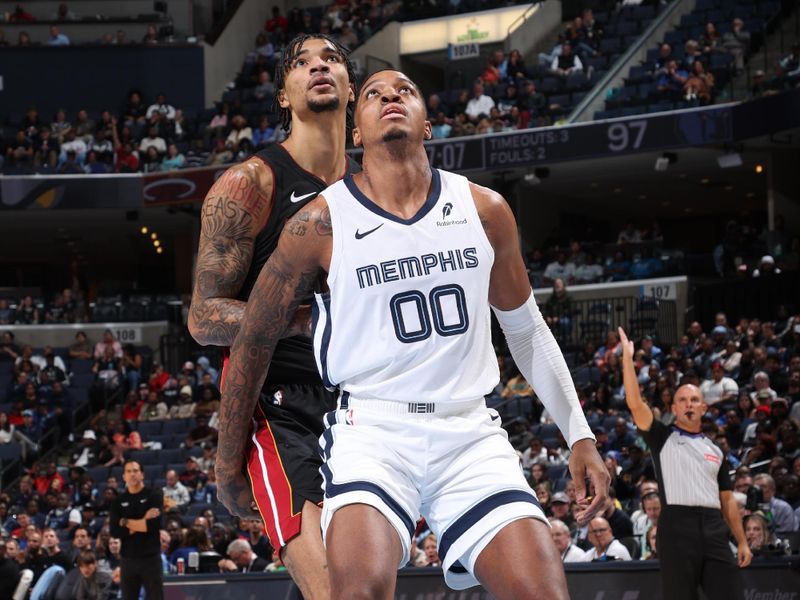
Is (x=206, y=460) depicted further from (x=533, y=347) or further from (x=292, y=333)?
(x=533, y=347)

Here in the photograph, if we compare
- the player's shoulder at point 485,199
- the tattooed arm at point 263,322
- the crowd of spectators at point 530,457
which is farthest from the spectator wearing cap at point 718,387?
the player's shoulder at point 485,199

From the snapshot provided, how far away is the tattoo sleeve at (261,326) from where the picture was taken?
11.7 ft

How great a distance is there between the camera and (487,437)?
3.49m

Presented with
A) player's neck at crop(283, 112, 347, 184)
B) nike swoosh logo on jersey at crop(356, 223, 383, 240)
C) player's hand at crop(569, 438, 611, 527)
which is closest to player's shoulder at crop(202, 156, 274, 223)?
player's neck at crop(283, 112, 347, 184)

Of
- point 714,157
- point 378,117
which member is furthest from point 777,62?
point 378,117

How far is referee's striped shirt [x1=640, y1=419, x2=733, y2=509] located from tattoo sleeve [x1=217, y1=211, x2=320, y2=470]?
14.0ft

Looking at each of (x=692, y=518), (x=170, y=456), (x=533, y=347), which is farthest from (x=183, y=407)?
(x=533, y=347)

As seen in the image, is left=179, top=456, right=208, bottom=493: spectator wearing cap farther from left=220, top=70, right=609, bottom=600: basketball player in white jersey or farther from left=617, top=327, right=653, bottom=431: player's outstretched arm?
left=220, top=70, right=609, bottom=600: basketball player in white jersey

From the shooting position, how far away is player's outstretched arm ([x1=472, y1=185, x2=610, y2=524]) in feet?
11.8

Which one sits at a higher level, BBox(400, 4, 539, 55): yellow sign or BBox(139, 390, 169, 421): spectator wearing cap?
BBox(400, 4, 539, 55): yellow sign

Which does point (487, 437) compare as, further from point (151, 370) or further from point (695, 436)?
point (151, 370)

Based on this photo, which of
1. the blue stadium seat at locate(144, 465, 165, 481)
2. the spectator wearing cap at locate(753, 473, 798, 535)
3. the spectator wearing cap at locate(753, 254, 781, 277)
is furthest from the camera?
the spectator wearing cap at locate(753, 254, 781, 277)

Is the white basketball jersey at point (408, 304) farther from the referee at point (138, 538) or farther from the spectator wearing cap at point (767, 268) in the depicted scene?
the spectator wearing cap at point (767, 268)

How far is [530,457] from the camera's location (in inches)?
548
